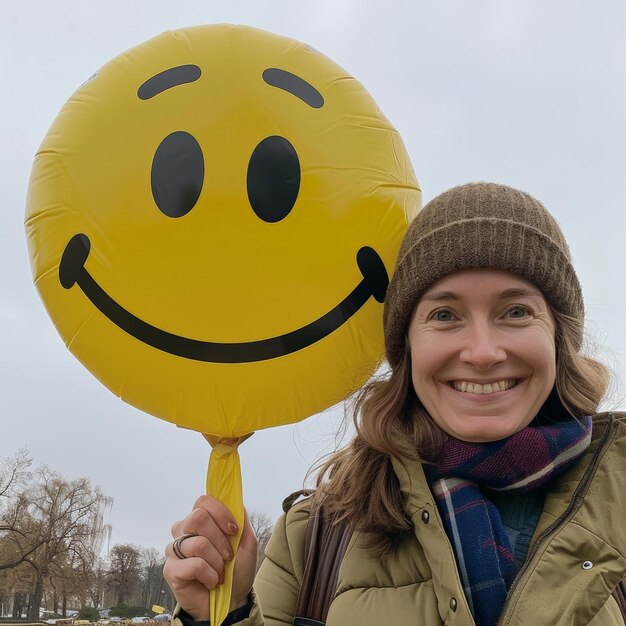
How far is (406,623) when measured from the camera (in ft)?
5.27

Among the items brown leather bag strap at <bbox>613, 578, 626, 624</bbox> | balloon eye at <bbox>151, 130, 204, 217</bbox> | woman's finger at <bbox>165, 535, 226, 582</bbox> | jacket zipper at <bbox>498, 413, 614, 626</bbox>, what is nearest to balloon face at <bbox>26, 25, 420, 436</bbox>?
balloon eye at <bbox>151, 130, 204, 217</bbox>

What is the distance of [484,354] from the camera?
178 cm

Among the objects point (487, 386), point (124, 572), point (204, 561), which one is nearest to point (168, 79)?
point (487, 386)

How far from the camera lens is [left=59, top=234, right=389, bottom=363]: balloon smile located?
1.88 m

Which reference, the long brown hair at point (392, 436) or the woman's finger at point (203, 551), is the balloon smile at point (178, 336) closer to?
the long brown hair at point (392, 436)

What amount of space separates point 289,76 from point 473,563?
1.58 m

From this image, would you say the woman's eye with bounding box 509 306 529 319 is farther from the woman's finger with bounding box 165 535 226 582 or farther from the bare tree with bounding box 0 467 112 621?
the bare tree with bounding box 0 467 112 621

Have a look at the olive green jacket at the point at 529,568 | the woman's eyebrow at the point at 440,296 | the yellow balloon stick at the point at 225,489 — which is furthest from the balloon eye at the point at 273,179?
the olive green jacket at the point at 529,568

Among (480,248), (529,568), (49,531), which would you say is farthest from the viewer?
(49,531)

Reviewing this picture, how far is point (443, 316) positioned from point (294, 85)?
0.90 metres

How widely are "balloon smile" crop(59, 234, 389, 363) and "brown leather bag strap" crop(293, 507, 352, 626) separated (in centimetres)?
60

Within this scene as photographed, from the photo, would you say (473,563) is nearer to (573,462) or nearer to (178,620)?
(573,462)

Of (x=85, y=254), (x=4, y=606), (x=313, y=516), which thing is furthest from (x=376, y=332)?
(x=4, y=606)

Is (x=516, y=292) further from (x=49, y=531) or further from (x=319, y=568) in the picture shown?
(x=49, y=531)
